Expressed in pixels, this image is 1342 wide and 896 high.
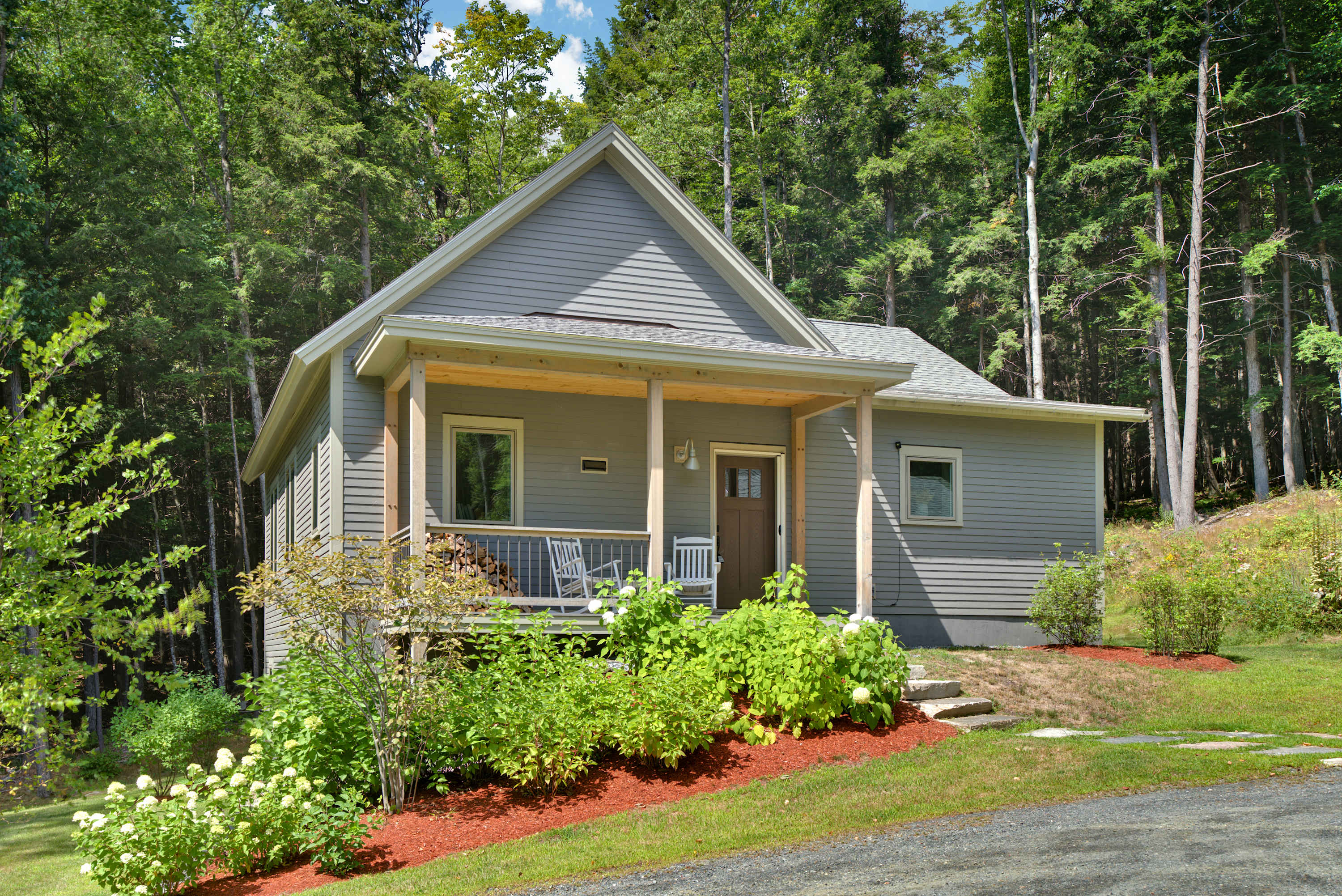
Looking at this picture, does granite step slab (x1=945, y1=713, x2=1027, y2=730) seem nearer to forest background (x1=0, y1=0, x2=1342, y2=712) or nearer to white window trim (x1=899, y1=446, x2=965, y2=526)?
white window trim (x1=899, y1=446, x2=965, y2=526)

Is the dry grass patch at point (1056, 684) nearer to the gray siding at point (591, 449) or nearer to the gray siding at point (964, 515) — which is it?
the gray siding at point (964, 515)

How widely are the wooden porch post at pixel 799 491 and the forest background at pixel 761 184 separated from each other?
1046 centimetres

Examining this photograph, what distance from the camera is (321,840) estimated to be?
5445 mm

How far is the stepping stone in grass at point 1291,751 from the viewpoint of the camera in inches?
256

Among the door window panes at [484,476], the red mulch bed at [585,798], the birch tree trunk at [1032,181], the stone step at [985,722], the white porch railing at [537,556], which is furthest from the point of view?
the birch tree trunk at [1032,181]

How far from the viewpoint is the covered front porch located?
886 centimetres

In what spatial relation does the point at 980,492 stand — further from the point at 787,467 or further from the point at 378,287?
the point at 378,287

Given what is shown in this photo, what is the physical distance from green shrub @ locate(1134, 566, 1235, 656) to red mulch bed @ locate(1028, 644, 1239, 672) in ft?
0.40

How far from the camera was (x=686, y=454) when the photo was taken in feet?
37.0

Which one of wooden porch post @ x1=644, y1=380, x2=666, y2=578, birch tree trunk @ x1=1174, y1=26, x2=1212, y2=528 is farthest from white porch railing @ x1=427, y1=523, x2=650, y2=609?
birch tree trunk @ x1=1174, y1=26, x2=1212, y2=528

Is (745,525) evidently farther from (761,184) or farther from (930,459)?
(761,184)

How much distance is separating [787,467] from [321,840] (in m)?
7.52

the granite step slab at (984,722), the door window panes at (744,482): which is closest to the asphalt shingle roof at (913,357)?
the door window panes at (744,482)

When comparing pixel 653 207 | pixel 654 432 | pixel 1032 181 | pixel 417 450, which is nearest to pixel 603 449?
pixel 654 432
